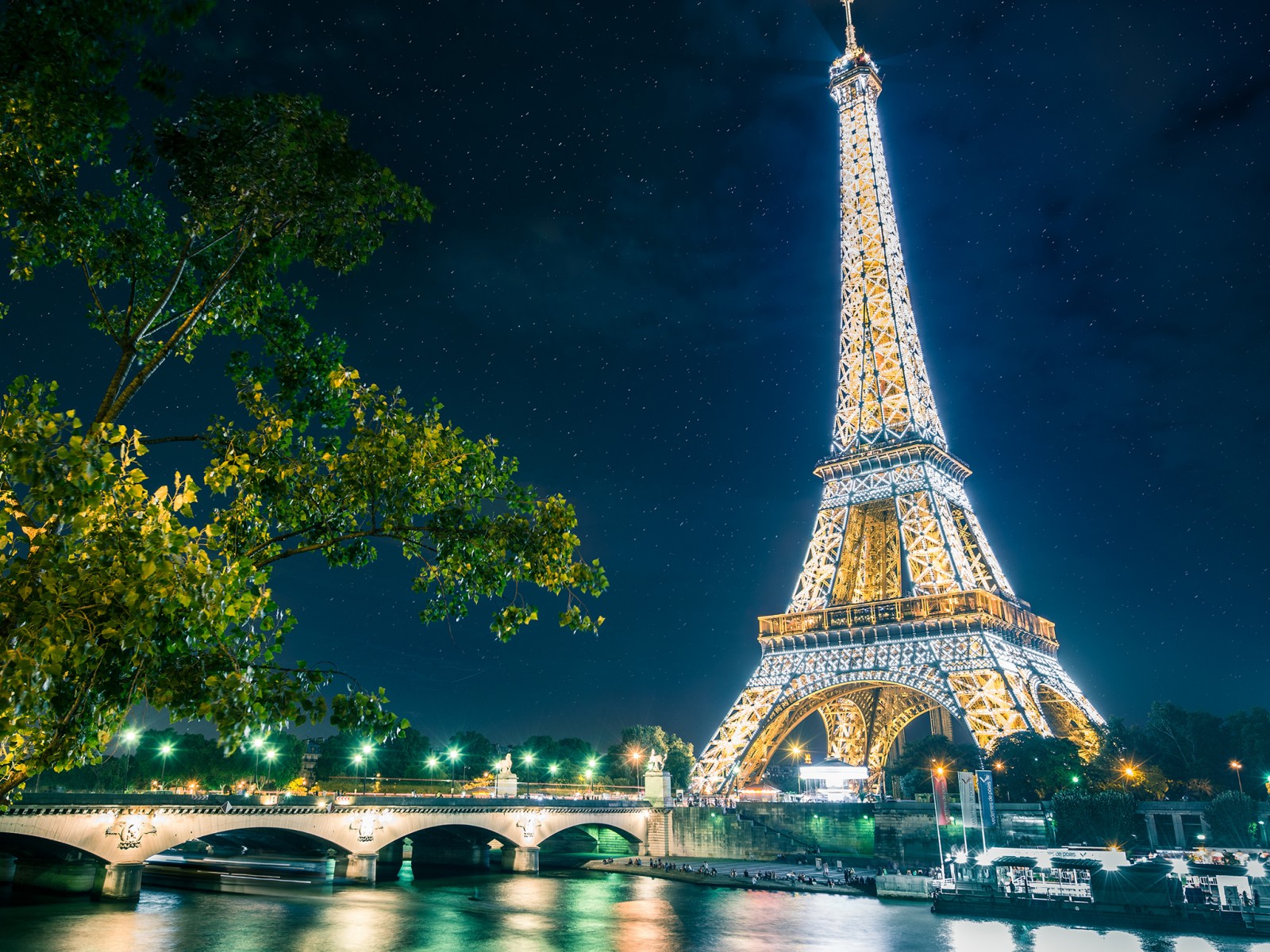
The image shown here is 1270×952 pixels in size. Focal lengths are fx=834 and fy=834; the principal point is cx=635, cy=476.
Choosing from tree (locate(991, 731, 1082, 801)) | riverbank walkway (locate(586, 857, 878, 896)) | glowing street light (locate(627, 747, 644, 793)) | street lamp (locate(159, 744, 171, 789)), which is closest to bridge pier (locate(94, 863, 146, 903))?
riverbank walkway (locate(586, 857, 878, 896))

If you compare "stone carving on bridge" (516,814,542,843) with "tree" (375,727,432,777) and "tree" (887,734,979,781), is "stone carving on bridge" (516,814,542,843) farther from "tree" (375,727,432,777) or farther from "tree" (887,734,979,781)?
"tree" (375,727,432,777)

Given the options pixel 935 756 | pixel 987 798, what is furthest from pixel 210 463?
pixel 935 756

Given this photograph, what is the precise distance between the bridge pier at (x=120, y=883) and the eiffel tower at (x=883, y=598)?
126ft

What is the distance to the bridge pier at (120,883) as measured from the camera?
3912cm

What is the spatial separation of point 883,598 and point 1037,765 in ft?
72.1

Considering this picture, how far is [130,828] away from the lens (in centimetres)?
3812

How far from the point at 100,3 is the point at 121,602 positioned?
6.11 meters

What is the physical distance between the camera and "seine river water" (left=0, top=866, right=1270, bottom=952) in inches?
1207

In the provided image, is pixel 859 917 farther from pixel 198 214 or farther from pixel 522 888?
pixel 198 214

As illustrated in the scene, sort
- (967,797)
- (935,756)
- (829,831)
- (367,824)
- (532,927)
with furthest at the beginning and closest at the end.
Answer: (935,756) → (829,831) → (967,797) → (367,824) → (532,927)

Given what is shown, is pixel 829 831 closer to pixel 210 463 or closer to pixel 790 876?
pixel 790 876

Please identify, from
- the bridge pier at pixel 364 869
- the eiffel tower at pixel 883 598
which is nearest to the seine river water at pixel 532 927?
the bridge pier at pixel 364 869

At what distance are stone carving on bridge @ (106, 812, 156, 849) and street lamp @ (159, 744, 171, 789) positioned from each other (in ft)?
159

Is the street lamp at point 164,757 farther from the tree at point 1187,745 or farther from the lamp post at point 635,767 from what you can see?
the tree at point 1187,745
